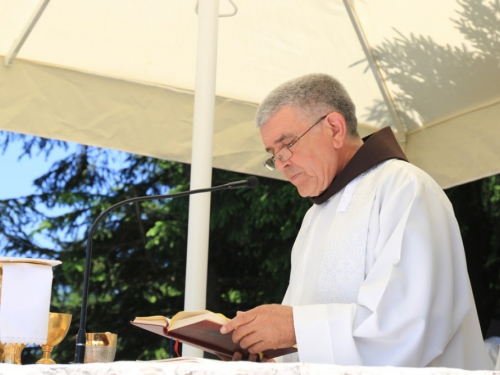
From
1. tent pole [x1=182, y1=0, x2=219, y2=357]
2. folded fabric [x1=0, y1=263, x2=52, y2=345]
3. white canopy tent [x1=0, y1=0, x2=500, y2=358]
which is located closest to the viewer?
folded fabric [x1=0, y1=263, x2=52, y2=345]

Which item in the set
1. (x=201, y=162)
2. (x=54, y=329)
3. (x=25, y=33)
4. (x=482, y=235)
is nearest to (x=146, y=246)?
(x=482, y=235)

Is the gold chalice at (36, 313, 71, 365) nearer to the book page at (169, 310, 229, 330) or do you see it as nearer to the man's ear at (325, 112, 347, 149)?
the book page at (169, 310, 229, 330)

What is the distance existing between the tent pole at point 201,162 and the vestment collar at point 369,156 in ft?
2.15

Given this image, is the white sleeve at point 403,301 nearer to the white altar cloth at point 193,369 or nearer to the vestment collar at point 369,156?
the vestment collar at point 369,156

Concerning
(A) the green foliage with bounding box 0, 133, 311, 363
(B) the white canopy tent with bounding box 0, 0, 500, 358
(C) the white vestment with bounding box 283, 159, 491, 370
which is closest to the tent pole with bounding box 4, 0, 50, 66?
(B) the white canopy tent with bounding box 0, 0, 500, 358

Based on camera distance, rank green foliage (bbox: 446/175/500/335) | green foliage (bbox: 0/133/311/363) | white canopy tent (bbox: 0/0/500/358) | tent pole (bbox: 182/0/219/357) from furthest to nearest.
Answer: green foliage (bbox: 0/133/311/363), green foliage (bbox: 446/175/500/335), white canopy tent (bbox: 0/0/500/358), tent pole (bbox: 182/0/219/357)

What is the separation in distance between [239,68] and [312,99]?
1558mm

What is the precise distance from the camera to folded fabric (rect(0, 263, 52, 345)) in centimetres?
209

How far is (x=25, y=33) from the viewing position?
3969 mm

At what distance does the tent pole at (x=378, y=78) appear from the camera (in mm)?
4328

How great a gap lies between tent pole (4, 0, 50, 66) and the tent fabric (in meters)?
0.04

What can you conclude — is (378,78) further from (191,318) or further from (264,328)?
(191,318)

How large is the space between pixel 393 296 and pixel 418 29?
2265mm

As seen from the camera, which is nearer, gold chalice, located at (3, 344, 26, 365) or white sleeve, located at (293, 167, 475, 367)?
gold chalice, located at (3, 344, 26, 365)
